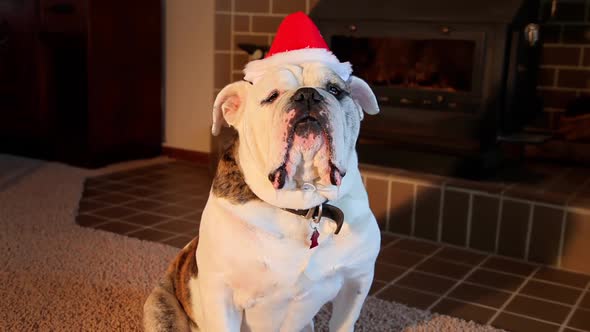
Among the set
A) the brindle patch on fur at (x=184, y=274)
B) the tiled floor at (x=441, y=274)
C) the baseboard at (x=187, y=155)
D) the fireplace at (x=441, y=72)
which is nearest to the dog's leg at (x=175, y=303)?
the brindle patch on fur at (x=184, y=274)

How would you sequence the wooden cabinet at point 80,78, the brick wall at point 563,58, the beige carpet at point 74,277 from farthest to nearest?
the wooden cabinet at point 80,78 < the brick wall at point 563,58 < the beige carpet at point 74,277

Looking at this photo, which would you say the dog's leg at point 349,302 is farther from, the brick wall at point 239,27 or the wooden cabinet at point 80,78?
the wooden cabinet at point 80,78

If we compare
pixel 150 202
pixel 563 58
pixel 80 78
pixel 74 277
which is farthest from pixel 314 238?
pixel 80 78

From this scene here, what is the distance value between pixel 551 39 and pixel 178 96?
188 cm

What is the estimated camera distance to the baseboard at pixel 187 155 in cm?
341

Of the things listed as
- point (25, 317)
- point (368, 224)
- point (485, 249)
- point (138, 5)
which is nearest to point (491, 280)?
point (485, 249)

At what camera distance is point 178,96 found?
3.46 metres

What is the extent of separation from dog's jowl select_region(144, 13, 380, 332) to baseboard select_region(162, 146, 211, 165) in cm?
226

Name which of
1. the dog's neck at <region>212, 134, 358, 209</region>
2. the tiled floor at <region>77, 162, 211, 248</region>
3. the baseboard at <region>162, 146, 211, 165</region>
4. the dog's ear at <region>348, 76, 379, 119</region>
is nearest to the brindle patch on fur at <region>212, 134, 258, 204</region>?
the dog's neck at <region>212, 134, 358, 209</region>

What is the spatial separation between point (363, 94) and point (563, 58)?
1.70 meters

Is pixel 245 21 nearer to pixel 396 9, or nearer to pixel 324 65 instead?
pixel 396 9

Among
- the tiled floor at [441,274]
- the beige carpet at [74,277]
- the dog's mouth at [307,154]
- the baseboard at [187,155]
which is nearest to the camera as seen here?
the dog's mouth at [307,154]

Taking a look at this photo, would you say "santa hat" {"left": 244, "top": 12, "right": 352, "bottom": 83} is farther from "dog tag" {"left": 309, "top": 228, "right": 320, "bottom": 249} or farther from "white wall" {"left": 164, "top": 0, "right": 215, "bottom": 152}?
"white wall" {"left": 164, "top": 0, "right": 215, "bottom": 152}

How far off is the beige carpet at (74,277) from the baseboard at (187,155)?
37.0 inches
